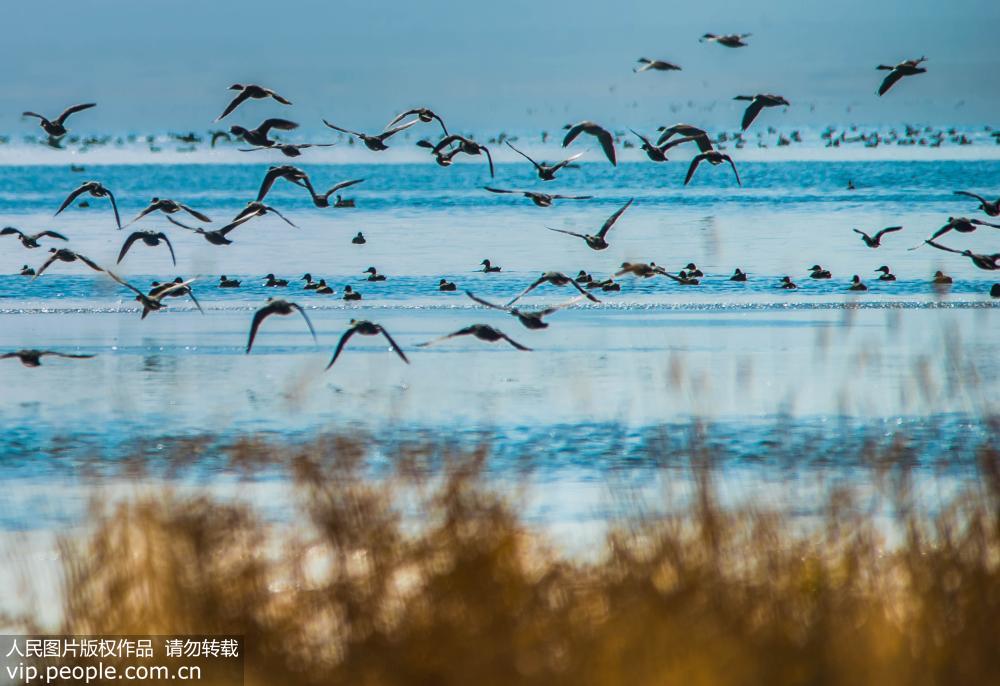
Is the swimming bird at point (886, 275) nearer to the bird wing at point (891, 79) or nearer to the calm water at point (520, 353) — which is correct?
the calm water at point (520, 353)

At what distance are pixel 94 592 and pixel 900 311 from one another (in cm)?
1688

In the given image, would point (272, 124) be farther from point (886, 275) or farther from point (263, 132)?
point (886, 275)

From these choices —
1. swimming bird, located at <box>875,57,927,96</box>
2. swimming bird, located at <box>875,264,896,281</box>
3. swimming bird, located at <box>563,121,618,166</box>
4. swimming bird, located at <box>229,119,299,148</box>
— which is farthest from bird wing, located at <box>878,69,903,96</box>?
swimming bird, located at <box>875,264,896,281</box>

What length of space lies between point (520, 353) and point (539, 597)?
11.2m

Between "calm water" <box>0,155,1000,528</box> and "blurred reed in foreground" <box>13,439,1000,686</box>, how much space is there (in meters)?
2.42

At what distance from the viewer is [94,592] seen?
15.8ft

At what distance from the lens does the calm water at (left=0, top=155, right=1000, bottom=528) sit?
424 inches

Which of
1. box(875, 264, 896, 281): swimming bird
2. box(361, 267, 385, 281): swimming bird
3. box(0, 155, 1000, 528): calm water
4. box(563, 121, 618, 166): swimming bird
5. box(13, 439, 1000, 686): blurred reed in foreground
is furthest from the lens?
box(361, 267, 385, 281): swimming bird

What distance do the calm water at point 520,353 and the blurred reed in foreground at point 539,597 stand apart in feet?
7.94

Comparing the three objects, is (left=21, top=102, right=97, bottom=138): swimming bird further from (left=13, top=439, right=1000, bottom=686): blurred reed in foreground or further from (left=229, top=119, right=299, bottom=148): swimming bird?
(left=13, top=439, right=1000, bottom=686): blurred reed in foreground

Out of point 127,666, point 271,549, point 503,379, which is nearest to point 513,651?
point 127,666

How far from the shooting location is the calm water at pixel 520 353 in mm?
10773

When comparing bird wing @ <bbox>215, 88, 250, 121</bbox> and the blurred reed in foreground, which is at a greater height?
bird wing @ <bbox>215, 88, 250, 121</bbox>

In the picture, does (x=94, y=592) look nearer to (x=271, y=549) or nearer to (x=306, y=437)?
(x=271, y=549)
